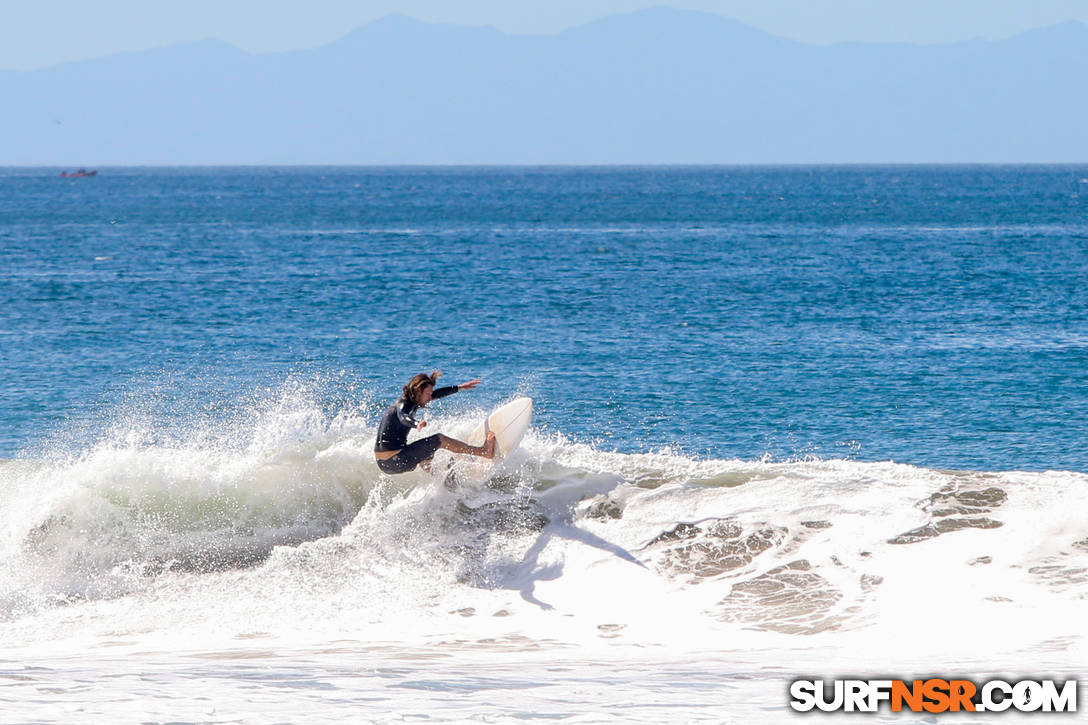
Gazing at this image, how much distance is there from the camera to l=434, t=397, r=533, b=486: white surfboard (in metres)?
14.3

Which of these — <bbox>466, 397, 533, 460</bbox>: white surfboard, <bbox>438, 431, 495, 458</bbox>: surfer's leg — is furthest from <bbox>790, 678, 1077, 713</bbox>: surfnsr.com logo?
<bbox>466, 397, 533, 460</bbox>: white surfboard

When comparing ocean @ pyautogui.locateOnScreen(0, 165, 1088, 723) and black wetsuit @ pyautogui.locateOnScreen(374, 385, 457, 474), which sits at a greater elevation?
black wetsuit @ pyautogui.locateOnScreen(374, 385, 457, 474)

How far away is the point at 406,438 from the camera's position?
13461mm

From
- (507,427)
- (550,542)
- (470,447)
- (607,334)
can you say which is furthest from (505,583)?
(607,334)

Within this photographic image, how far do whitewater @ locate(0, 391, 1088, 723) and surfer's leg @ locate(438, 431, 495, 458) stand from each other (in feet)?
1.76

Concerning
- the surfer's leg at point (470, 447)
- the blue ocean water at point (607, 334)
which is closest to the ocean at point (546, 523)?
the blue ocean water at point (607, 334)

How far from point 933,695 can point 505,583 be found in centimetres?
527

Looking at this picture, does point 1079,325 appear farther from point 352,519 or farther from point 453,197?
point 453,197

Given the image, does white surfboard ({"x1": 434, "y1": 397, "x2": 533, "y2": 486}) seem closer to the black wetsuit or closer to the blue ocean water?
the black wetsuit

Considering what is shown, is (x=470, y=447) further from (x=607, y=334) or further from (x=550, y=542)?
(x=607, y=334)

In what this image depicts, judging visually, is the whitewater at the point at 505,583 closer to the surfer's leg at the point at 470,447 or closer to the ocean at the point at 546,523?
the ocean at the point at 546,523

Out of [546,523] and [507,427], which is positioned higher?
[507,427]

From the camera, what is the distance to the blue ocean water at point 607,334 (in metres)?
22.5

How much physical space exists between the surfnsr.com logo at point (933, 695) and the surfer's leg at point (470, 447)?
5.65 meters
